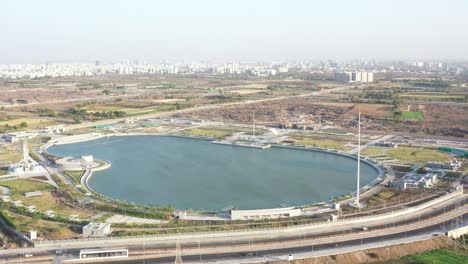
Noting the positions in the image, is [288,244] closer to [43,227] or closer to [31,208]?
[43,227]

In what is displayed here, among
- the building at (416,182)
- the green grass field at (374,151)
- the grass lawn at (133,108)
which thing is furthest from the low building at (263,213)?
the grass lawn at (133,108)

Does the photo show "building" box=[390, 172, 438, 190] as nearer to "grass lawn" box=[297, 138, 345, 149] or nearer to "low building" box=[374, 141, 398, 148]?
"low building" box=[374, 141, 398, 148]

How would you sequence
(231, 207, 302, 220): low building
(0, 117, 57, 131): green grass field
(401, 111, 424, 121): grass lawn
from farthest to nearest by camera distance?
1. (401, 111, 424, 121): grass lawn
2. (0, 117, 57, 131): green grass field
3. (231, 207, 302, 220): low building

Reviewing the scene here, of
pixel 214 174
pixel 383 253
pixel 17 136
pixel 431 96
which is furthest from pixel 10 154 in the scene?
pixel 431 96

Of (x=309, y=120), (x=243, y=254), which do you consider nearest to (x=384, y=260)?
(x=243, y=254)

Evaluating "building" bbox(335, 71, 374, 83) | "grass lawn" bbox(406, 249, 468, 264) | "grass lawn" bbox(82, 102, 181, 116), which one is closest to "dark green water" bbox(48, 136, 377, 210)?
"grass lawn" bbox(406, 249, 468, 264)

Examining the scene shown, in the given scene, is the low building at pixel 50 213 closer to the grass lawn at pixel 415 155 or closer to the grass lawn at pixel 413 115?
the grass lawn at pixel 415 155
